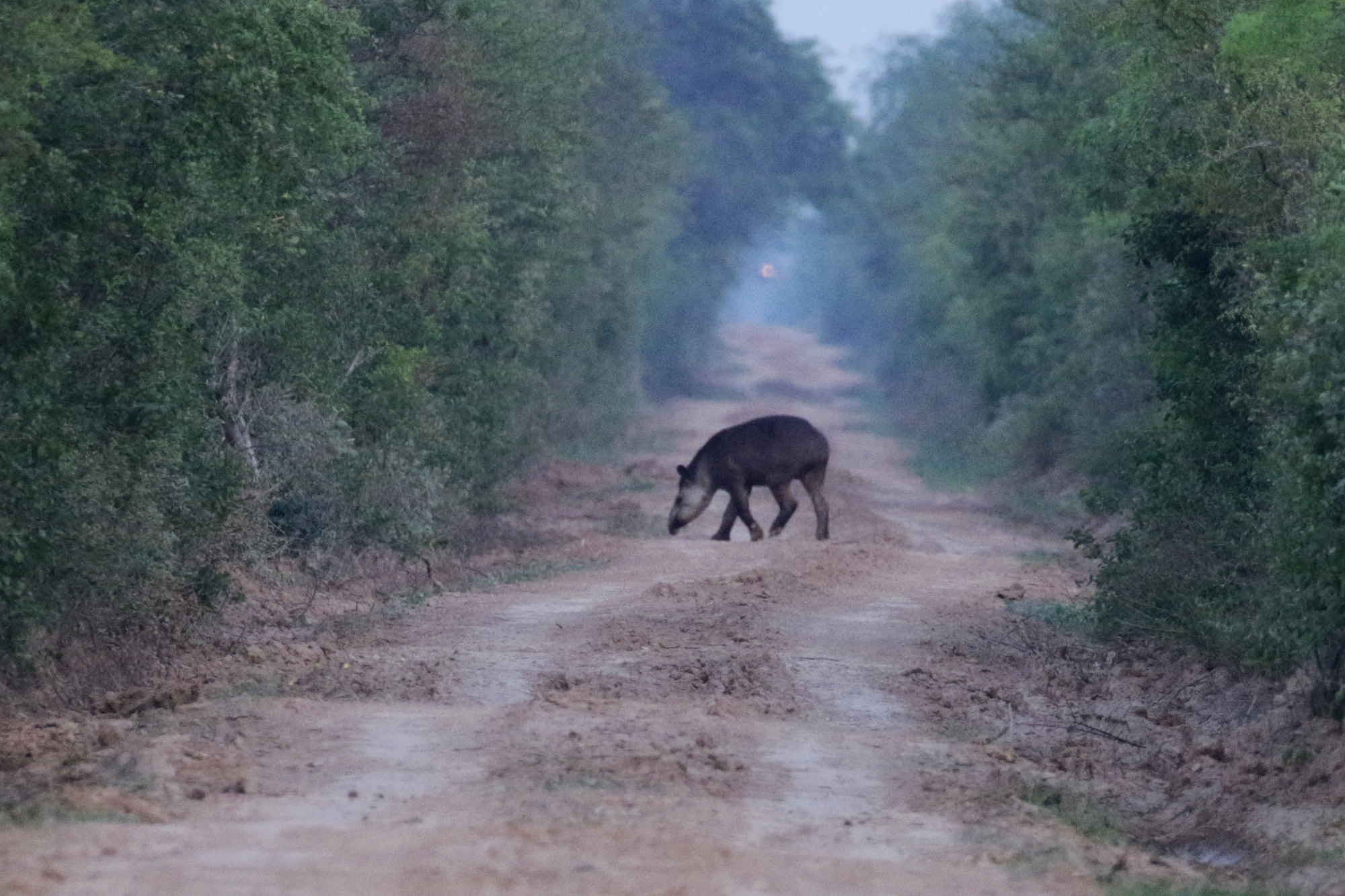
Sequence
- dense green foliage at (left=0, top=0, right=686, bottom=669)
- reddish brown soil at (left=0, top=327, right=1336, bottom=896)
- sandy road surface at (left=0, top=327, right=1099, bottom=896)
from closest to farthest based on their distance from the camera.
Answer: sandy road surface at (left=0, top=327, right=1099, bottom=896), reddish brown soil at (left=0, top=327, right=1336, bottom=896), dense green foliage at (left=0, top=0, right=686, bottom=669)

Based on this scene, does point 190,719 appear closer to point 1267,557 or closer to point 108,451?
point 108,451

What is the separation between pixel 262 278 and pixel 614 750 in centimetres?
777

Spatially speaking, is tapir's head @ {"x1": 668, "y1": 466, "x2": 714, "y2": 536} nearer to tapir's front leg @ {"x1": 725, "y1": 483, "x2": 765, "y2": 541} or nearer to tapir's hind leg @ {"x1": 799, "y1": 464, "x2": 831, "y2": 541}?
tapir's front leg @ {"x1": 725, "y1": 483, "x2": 765, "y2": 541}

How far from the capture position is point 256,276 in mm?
14555

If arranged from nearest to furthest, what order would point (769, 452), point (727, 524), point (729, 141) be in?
point (727, 524)
point (769, 452)
point (729, 141)

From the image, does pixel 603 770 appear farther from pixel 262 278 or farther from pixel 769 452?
pixel 769 452

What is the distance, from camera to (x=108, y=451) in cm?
1219

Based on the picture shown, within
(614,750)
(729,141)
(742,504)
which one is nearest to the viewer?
(614,750)

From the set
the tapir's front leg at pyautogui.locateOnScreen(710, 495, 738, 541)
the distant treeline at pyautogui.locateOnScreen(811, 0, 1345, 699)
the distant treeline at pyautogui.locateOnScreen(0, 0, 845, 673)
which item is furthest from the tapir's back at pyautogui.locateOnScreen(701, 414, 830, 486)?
the distant treeline at pyautogui.locateOnScreen(811, 0, 1345, 699)

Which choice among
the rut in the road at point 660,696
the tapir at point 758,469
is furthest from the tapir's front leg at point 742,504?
the rut in the road at point 660,696

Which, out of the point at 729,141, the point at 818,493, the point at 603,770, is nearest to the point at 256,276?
the point at 603,770

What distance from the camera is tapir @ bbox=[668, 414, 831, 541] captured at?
24141 mm

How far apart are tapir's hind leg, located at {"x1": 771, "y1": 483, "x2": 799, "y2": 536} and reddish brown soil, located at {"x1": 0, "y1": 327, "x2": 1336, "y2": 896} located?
5320 mm

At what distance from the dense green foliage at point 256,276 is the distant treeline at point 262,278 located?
0.03 m
